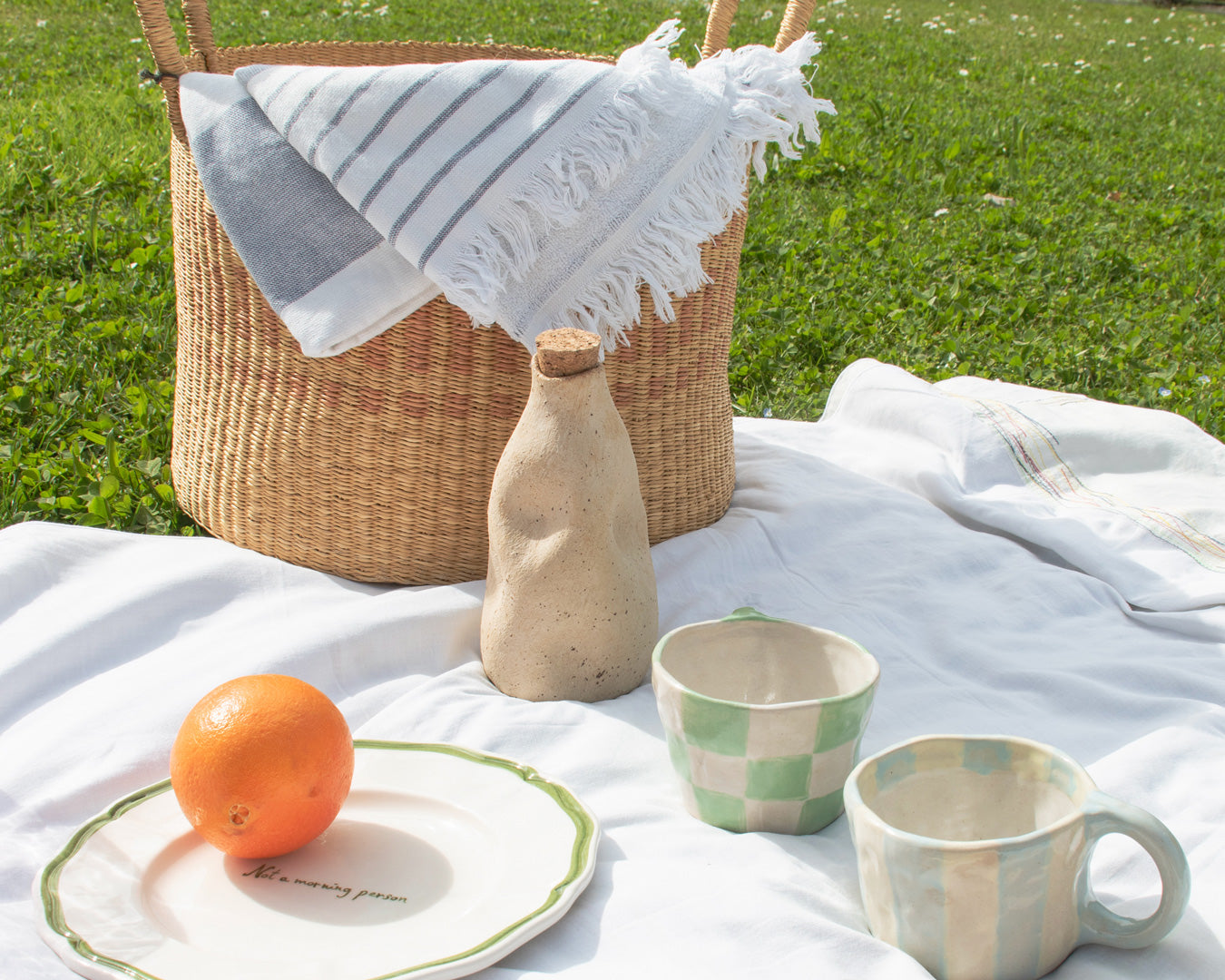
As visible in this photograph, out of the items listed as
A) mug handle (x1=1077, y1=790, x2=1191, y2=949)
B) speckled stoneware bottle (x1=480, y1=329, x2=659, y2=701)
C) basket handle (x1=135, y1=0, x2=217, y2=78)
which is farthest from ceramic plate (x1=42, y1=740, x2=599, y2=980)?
basket handle (x1=135, y1=0, x2=217, y2=78)

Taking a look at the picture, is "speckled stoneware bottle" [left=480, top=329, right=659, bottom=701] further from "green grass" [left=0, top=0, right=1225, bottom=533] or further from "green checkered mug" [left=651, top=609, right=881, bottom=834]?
"green grass" [left=0, top=0, right=1225, bottom=533]

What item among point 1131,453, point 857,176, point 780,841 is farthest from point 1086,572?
point 857,176

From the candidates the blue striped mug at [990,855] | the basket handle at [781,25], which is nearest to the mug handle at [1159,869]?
the blue striped mug at [990,855]

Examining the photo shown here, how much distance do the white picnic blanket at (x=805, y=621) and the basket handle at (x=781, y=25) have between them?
0.64 metres

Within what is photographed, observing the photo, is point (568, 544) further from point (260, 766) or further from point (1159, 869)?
point (1159, 869)

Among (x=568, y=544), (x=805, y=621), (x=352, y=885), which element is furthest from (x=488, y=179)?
(x=352, y=885)

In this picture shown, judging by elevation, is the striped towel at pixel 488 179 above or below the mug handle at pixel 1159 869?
above

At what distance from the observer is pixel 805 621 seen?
1.52 metres

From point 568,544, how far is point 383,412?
369mm

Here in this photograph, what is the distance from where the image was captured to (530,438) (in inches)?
Result: 50.9

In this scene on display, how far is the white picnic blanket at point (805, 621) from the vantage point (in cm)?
98

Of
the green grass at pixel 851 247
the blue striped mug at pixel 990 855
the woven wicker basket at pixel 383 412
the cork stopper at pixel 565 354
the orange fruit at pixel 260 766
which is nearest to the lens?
the blue striped mug at pixel 990 855

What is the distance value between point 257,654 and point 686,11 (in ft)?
20.6

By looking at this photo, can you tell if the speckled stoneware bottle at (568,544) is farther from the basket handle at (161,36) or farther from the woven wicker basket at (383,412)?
the basket handle at (161,36)
